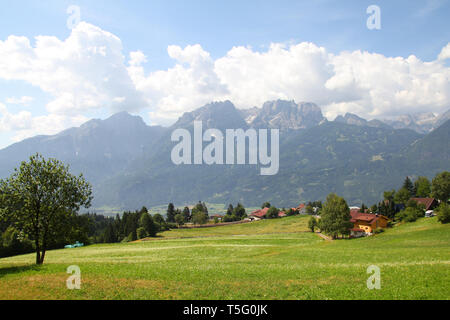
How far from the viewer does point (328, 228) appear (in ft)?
291

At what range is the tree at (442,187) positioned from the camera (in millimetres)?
105500

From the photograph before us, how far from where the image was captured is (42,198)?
3747 centimetres

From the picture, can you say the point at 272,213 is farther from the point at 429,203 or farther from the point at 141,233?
the point at 141,233

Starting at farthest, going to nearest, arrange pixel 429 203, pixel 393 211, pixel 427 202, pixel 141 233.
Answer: pixel 141 233 → pixel 393 211 → pixel 427 202 → pixel 429 203

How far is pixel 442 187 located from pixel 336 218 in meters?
50.7

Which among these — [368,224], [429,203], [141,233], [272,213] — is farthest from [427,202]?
[141,233]

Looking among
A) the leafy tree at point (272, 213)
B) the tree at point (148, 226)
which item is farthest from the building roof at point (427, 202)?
the tree at point (148, 226)

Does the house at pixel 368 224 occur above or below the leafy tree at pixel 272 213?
above

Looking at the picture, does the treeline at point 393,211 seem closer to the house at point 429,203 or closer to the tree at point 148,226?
the house at point 429,203

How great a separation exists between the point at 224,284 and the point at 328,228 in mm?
72377

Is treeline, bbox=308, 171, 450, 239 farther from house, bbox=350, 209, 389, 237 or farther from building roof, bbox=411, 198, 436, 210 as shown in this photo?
house, bbox=350, 209, 389, 237

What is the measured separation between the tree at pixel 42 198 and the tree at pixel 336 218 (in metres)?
72.7
